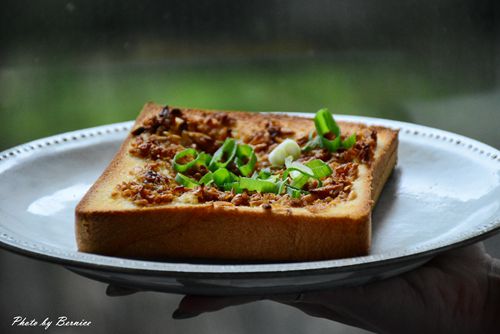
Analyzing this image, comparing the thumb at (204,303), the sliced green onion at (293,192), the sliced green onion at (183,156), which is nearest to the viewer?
the thumb at (204,303)

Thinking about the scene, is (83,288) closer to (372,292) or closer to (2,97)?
(2,97)

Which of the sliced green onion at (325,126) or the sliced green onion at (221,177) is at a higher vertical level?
the sliced green onion at (325,126)

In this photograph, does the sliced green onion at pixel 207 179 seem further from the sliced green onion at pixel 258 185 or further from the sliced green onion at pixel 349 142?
the sliced green onion at pixel 349 142

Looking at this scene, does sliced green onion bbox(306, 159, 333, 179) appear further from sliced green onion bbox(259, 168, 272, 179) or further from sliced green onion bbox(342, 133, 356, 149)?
sliced green onion bbox(342, 133, 356, 149)

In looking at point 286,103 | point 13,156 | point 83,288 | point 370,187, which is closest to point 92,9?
point 286,103

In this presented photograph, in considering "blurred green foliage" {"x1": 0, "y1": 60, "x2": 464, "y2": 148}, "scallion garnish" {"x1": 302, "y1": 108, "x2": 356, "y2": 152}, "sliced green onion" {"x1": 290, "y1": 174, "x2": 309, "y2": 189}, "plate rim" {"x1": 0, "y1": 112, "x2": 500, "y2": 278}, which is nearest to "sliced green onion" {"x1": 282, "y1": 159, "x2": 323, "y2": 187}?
"sliced green onion" {"x1": 290, "y1": 174, "x2": 309, "y2": 189}

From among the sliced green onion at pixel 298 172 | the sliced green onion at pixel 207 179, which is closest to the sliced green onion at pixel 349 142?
the sliced green onion at pixel 298 172

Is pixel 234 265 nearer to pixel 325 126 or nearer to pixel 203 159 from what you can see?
pixel 203 159
